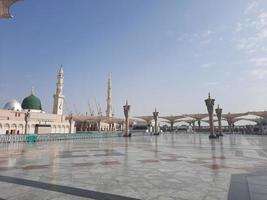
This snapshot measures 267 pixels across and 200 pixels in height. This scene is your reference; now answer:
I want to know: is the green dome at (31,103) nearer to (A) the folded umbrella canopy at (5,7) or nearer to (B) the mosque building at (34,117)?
(B) the mosque building at (34,117)

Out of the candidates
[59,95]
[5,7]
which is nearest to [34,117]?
[59,95]

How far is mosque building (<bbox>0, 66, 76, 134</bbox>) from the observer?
50.0 metres

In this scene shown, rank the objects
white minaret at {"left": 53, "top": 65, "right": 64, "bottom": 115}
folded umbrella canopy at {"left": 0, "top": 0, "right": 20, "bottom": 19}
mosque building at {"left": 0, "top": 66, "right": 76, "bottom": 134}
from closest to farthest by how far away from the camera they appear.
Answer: folded umbrella canopy at {"left": 0, "top": 0, "right": 20, "bottom": 19}
mosque building at {"left": 0, "top": 66, "right": 76, "bottom": 134}
white minaret at {"left": 53, "top": 65, "right": 64, "bottom": 115}

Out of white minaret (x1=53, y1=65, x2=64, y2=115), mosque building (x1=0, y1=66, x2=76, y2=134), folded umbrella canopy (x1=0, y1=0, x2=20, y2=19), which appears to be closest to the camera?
folded umbrella canopy (x1=0, y1=0, x2=20, y2=19)

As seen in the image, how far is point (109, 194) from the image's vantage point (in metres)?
5.01

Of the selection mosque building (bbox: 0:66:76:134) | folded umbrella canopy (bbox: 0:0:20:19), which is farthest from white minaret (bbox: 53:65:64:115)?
folded umbrella canopy (bbox: 0:0:20:19)

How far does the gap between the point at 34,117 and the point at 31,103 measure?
41.9ft

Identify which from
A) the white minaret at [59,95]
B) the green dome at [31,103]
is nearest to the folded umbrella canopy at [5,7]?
the white minaret at [59,95]

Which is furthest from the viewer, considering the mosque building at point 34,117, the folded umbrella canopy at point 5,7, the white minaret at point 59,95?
the white minaret at point 59,95

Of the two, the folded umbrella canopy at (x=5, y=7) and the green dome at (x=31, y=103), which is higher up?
the green dome at (x=31, y=103)

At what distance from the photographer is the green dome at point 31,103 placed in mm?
68000

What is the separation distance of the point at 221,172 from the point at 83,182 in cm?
414

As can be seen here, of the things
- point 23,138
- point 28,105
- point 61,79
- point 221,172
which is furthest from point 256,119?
point 221,172

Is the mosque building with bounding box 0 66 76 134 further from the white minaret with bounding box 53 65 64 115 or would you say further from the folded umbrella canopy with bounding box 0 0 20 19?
the folded umbrella canopy with bounding box 0 0 20 19
